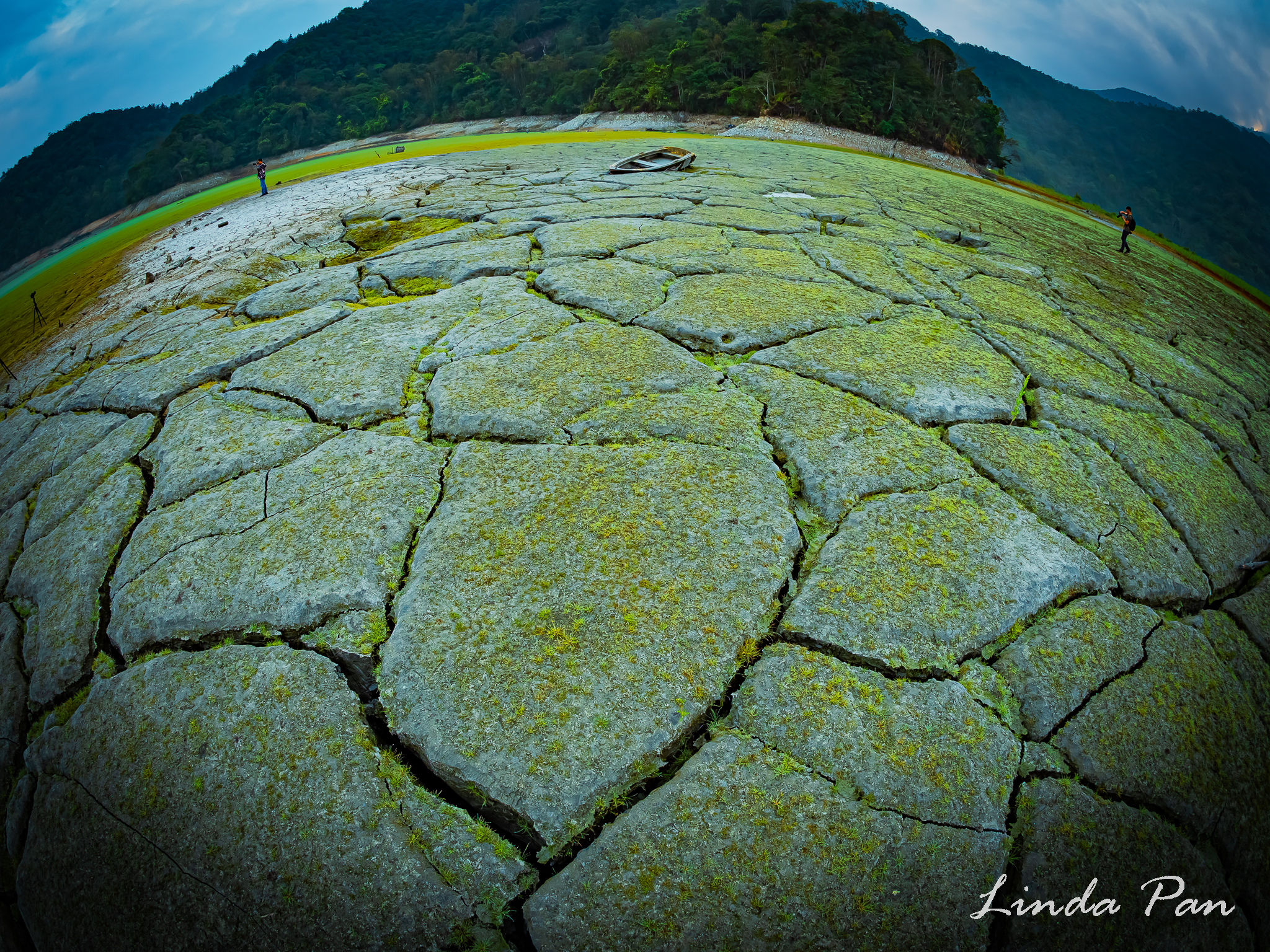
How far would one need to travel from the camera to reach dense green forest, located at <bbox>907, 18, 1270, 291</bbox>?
63.0 m

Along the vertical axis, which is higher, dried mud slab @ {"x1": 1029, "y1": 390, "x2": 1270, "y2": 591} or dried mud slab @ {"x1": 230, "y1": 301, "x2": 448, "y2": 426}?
dried mud slab @ {"x1": 230, "y1": 301, "x2": 448, "y2": 426}

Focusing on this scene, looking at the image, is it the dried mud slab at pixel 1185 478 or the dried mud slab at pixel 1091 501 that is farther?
the dried mud slab at pixel 1185 478

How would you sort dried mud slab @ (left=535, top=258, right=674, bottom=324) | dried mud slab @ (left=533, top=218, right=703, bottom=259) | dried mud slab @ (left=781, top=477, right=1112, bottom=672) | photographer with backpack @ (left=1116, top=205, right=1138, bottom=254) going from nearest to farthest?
dried mud slab @ (left=781, top=477, right=1112, bottom=672) → dried mud slab @ (left=535, top=258, right=674, bottom=324) → dried mud slab @ (left=533, top=218, right=703, bottom=259) → photographer with backpack @ (left=1116, top=205, right=1138, bottom=254)

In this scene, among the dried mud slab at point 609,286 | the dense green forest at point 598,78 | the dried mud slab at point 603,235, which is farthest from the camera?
the dense green forest at point 598,78

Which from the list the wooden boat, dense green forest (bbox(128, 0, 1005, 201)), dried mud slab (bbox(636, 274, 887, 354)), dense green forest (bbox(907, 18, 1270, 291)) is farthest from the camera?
dense green forest (bbox(907, 18, 1270, 291))

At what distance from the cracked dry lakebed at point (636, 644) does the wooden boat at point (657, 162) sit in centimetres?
492

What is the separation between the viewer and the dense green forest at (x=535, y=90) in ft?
90.0

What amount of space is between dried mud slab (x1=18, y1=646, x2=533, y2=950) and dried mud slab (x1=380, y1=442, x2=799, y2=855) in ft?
0.33

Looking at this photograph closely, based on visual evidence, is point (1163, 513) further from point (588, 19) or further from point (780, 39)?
point (588, 19)

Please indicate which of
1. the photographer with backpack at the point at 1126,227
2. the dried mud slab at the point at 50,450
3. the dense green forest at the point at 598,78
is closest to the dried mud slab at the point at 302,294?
the dried mud slab at the point at 50,450

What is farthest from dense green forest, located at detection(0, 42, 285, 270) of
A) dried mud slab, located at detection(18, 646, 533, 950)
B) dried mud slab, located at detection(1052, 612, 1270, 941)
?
dried mud slab, located at detection(1052, 612, 1270, 941)

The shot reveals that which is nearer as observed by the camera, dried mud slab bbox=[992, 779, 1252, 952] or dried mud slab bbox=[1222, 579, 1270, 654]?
dried mud slab bbox=[992, 779, 1252, 952]

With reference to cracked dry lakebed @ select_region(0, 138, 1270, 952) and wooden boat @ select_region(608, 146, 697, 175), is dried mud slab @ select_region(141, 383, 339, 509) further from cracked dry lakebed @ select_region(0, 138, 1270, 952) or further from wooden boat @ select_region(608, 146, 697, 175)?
wooden boat @ select_region(608, 146, 697, 175)
